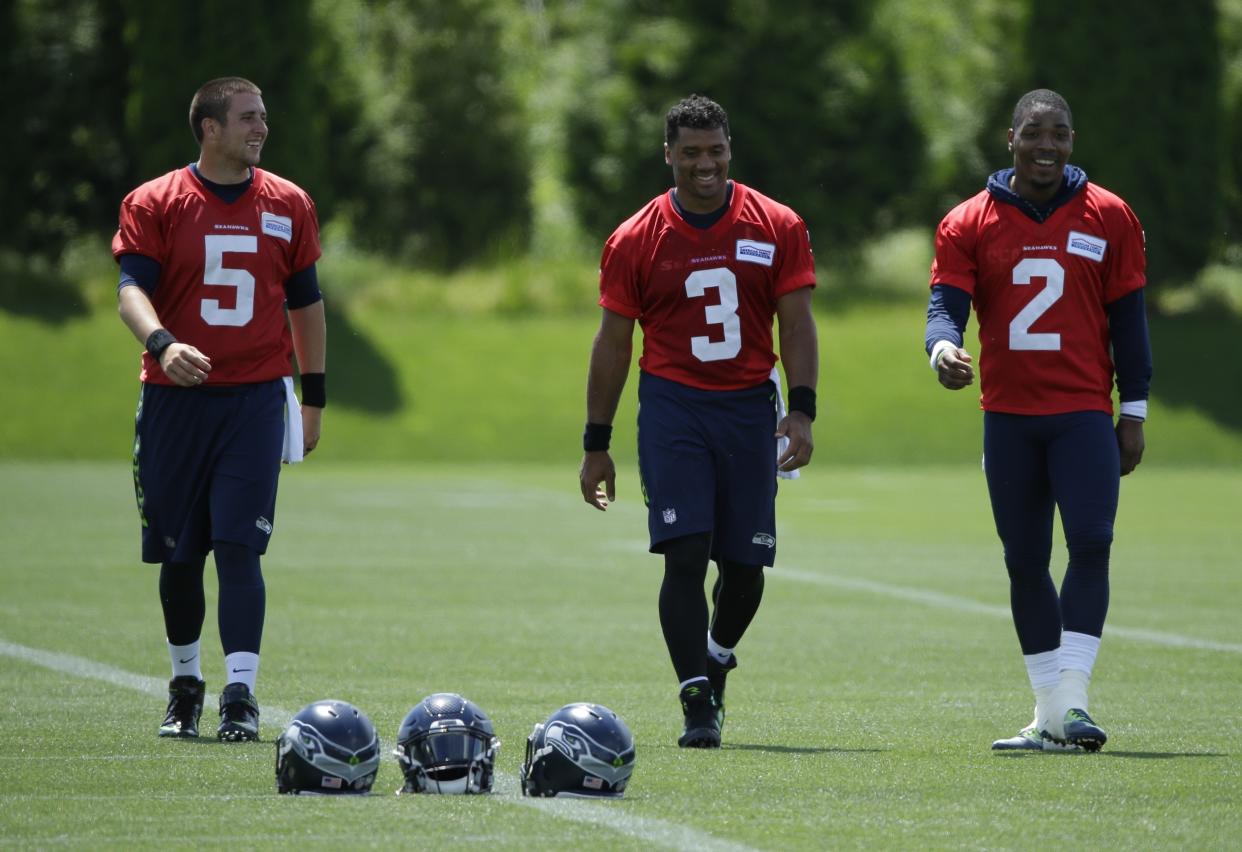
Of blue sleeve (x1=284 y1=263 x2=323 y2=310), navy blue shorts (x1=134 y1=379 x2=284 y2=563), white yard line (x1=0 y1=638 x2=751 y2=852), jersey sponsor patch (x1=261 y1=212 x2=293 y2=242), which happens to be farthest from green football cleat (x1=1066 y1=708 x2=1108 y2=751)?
jersey sponsor patch (x1=261 y1=212 x2=293 y2=242)

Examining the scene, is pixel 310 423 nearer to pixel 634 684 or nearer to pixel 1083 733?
pixel 634 684

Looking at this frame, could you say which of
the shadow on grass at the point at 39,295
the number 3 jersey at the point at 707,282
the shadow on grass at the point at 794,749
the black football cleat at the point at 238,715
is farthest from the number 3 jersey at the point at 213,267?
the shadow on grass at the point at 39,295

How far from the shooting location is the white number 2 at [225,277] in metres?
7.05

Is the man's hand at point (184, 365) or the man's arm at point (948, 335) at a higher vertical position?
the man's arm at point (948, 335)

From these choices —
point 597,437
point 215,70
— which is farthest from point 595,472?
point 215,70

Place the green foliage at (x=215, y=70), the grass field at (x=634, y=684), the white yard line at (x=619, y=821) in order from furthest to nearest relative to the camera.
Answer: the green foliage at (x=215, y=70) < the grass field at (x=634, y=684) < the white yard line at (x=619, y=821)

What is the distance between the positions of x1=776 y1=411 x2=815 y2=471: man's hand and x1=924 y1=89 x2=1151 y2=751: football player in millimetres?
506

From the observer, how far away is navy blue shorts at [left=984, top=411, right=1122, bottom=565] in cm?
679

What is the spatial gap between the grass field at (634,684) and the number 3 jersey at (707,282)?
129 centimetres

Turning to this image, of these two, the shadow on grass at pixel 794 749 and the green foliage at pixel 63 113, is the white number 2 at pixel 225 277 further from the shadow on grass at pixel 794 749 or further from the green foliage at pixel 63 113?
the green foliage at pixel 63 113

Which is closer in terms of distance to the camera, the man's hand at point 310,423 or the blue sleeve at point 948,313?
the blue sleeve at point 948,313

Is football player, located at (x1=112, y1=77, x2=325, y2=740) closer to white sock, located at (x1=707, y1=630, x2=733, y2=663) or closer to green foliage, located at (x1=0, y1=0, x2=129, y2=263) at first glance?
white sock, located at (x1=707, y1=630, x2=733, y2=663)

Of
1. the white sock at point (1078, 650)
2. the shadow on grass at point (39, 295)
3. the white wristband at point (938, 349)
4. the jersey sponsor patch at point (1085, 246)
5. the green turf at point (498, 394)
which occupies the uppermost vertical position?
the shadow on grass at point (39, 295)

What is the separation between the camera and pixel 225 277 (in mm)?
7086
